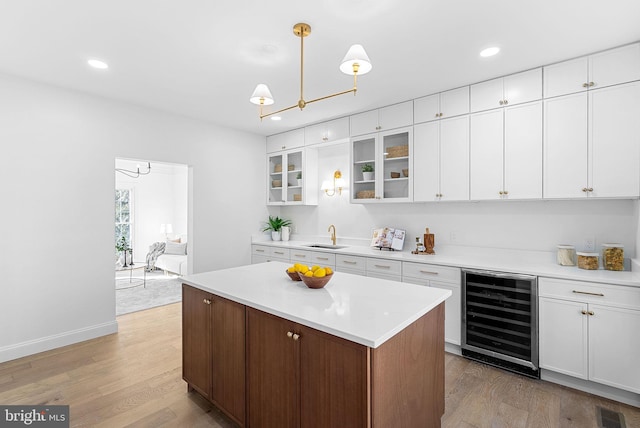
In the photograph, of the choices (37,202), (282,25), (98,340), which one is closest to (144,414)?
(98,340)

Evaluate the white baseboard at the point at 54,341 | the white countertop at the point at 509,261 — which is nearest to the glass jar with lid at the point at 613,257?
the white countertop at the point at 509,261

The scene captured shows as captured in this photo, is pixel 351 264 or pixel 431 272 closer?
pixel 431 272

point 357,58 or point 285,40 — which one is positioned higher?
point 285,40

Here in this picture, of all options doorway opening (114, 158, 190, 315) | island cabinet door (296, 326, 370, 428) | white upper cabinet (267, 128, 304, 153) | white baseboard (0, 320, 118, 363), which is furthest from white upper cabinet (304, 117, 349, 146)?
doorway opening (114, 158, 190, 315)

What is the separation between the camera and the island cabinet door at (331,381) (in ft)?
4.26

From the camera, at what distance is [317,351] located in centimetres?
146

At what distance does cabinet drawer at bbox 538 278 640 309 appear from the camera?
7.36 ft

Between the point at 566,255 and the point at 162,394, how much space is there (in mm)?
3595

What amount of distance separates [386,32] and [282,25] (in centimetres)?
75

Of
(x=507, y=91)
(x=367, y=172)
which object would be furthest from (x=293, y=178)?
(x=507, y=91)

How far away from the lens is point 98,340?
3.45 meters

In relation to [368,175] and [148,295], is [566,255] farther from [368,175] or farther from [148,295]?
[148,295]

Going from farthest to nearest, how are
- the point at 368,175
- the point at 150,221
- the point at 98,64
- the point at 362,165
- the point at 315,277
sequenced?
the point at 150,221
the point at 362,165
the point at 368,175
the point at 98,64
the point at 315,277

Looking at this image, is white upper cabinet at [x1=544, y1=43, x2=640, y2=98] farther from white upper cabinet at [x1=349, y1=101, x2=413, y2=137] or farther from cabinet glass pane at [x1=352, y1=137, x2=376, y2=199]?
cabinet glass pane at [x1=352, y1=137, x2=376, y2=199]
